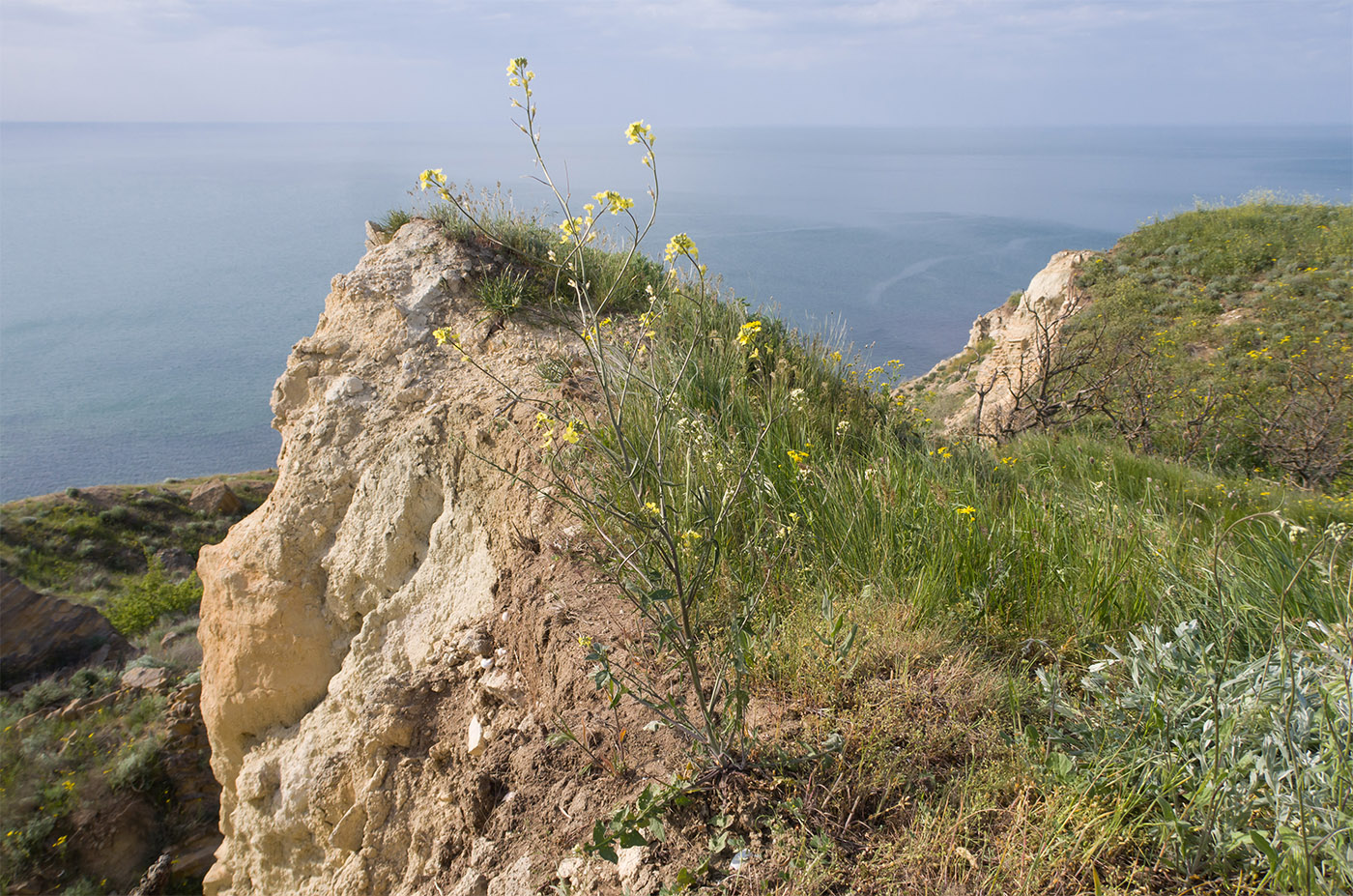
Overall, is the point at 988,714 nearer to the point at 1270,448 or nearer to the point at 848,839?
the point at 848,839

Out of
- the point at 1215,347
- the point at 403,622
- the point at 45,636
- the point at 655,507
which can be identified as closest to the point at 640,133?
the point at 655,507

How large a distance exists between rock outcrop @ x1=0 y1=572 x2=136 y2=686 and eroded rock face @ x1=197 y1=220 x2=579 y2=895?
16368mm

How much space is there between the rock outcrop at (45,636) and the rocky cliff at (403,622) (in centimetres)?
1641

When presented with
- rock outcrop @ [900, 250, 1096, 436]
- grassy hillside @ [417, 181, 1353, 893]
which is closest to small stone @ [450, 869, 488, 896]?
grassy hillside @ [417, 181, 1353, 893]

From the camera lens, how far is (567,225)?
81.4 inches

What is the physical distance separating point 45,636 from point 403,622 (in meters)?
18.9

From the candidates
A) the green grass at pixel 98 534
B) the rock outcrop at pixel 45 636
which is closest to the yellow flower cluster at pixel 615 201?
the rock outcrop at pixel 45 636

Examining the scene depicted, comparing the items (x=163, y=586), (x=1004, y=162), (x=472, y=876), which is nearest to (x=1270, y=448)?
(x=472, y=876)

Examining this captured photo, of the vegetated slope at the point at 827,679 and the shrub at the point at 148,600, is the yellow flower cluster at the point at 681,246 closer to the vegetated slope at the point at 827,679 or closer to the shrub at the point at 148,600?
the vegetated slope at the point at 827,679

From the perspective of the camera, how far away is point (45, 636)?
1686cm

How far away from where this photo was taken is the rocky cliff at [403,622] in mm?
2836

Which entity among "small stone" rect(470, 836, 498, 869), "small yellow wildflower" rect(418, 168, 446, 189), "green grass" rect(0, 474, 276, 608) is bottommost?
"green grass" rect(0, 474, 276, 608)

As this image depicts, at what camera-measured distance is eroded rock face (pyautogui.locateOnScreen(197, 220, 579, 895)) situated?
3.43 meters

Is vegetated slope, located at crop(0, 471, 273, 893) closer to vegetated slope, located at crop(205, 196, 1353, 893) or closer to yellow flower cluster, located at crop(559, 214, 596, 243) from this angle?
vegetated slope, located at crop(205, 196, 1353, 893)
